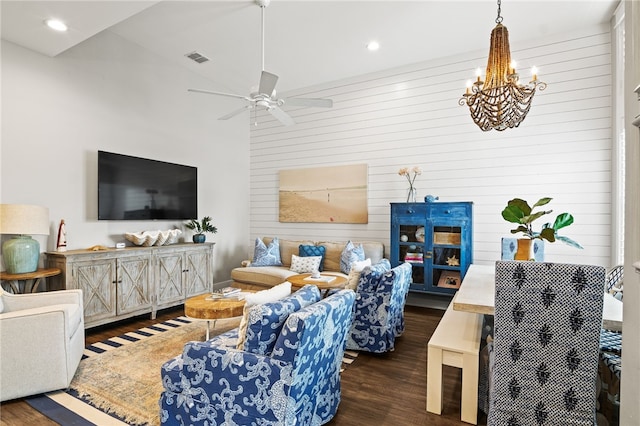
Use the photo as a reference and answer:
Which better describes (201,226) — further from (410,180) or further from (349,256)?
(410,180)

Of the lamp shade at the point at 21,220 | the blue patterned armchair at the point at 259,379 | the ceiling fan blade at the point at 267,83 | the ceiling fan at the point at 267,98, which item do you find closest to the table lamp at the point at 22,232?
the lamp shade at the point at 21,220

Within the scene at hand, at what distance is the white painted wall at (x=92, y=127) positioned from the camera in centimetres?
348

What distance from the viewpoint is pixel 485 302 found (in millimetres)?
2055

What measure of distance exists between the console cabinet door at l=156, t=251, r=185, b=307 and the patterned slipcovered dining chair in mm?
3939

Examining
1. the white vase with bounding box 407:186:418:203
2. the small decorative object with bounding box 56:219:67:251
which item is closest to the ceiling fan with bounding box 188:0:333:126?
the white vase with bounding box 407:186:418:203

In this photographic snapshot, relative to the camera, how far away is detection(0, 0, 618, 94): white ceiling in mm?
3111

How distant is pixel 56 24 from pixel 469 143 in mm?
4874

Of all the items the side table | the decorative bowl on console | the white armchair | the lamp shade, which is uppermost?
the lamp shade

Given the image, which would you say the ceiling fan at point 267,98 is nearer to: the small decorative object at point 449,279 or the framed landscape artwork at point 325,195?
the framed landscape artwork at point 325,195

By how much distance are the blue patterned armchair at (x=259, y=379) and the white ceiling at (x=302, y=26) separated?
119 inches

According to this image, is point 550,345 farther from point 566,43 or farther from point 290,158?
point 290,158

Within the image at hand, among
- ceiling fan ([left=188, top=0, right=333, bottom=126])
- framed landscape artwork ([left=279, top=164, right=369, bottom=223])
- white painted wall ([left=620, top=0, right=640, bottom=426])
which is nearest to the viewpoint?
white painted wall ([left=620, top=0, right=640, bottom=426])

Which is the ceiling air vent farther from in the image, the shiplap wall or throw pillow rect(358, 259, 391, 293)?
throw pillow rect(358, 259, 391, 293)

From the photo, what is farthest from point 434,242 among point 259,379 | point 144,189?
point 144,189
